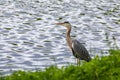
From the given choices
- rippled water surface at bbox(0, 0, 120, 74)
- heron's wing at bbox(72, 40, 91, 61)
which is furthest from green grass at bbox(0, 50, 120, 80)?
heron's wing at bbox(72, 40, 91, 61)

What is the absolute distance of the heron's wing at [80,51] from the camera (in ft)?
51.0

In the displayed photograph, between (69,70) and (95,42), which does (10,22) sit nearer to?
(95,42)

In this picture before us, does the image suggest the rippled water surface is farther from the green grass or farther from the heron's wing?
the green grass

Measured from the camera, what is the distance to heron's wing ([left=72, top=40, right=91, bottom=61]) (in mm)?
15544

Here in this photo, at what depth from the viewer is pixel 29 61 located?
62.6 feet

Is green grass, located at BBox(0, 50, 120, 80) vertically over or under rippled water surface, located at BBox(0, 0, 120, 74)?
over

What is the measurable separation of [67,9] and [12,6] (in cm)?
465

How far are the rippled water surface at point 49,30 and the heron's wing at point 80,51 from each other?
0.31m

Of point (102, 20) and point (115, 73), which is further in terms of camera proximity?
point (102, 20)

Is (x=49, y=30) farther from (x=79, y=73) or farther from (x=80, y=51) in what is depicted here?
(x=79, y=73)

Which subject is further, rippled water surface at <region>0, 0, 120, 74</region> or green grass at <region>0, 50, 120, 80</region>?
rippled water surface at <region>0, 0, 120, 74</region>

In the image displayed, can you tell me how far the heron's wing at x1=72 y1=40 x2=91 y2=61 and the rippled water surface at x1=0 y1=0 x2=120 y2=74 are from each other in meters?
0.31

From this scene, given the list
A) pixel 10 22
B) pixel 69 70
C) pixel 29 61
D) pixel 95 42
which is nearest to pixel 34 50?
pixel 29 61

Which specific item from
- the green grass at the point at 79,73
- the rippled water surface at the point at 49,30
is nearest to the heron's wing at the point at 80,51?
the rippled water surface at the point at 49,30
